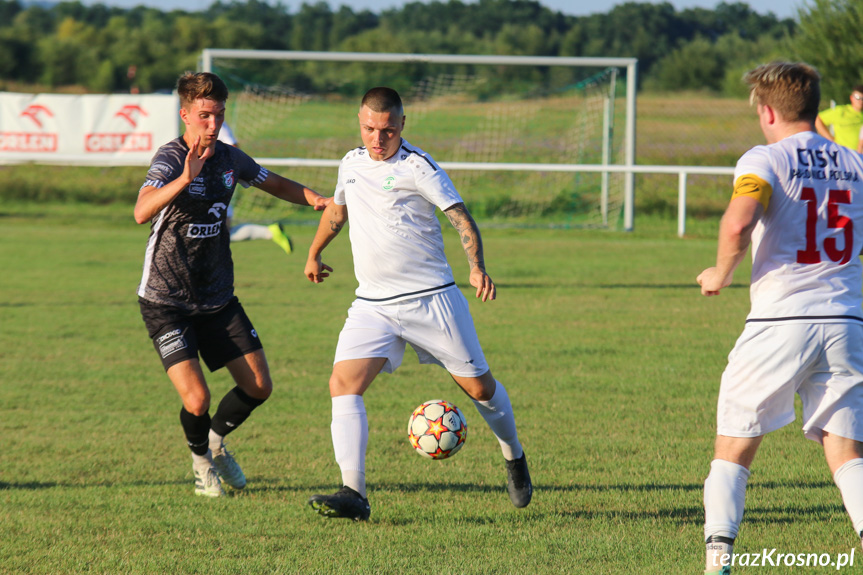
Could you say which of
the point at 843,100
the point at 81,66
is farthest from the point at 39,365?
the point at 81,66

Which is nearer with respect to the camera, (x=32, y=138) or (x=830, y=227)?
(x=830, y=227)

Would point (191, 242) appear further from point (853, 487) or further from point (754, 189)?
point (853, 487)

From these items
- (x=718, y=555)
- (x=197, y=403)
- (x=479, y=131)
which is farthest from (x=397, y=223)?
(x=479, y=131)

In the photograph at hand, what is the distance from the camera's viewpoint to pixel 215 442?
517 cm

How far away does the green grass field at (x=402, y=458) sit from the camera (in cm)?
414

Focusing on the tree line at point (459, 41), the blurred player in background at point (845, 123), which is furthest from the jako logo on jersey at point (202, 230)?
the tree line at point (459, 41)

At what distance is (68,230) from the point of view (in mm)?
18562

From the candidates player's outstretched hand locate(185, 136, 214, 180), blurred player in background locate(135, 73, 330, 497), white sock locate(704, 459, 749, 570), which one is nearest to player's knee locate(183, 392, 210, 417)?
blurred player in background locate(135, 73, 330, 497)

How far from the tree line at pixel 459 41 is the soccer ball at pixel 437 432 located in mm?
32827

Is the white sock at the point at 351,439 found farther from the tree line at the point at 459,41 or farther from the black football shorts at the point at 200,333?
the tree line at the point at 459,41

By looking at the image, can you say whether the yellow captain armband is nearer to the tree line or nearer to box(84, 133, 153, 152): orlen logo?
box(84, 133, 153, 152): orlen logo

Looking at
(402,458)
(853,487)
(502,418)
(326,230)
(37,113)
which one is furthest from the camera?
(37,113)

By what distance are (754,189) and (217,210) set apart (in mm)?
2768

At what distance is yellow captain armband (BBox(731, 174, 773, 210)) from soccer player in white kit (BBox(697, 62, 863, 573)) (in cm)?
1
